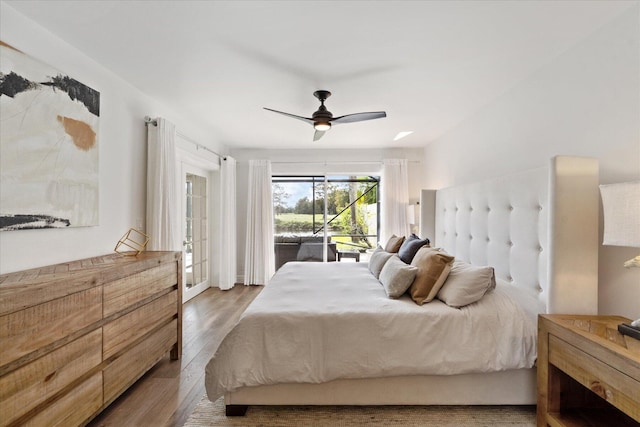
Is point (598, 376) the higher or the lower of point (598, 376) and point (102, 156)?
the lower

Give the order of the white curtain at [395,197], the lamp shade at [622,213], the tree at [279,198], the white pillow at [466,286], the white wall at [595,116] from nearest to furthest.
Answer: the lamp shade at [622,213]
the white wall at [595,116]
the white pillow at [466,286]
the white curtain at [395,197]
the tree at [279,198]

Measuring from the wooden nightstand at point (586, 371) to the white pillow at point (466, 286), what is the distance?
36 cm

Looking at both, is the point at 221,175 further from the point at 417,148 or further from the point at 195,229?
the point at 417,148

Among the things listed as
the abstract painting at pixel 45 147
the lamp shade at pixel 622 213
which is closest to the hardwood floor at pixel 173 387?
the abstract painting at pixel 45 147

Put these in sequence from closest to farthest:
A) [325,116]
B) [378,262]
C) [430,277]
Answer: [430,277] → [325,116] → [378,262]

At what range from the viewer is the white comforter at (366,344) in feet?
5.85

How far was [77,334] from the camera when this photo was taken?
1590 millimetres

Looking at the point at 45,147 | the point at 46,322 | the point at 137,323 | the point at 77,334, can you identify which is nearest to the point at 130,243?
the point at 137,323

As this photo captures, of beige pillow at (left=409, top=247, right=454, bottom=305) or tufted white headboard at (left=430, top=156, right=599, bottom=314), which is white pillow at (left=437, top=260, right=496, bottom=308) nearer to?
beige pillow at (left=409, top=247, right=454, bottom=305)

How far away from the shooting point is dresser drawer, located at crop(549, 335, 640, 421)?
1174 mm

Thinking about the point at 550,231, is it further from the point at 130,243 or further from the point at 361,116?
the point at 130,243

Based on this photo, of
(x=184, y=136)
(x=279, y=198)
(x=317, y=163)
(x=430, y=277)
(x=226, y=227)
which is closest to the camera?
(x=430, y=277)

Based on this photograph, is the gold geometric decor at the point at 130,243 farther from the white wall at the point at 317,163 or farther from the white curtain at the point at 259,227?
the white wall at the point at 317,163

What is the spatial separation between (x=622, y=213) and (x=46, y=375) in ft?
8.91
